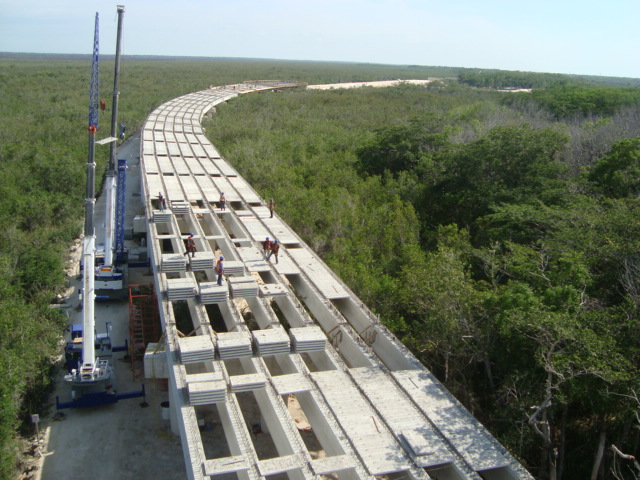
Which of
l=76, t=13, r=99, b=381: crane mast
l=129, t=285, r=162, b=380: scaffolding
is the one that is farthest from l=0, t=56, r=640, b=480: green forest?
l=129, t=285, r=162, b=380: scaffolding

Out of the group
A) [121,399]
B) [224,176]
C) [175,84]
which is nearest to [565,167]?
[224,176]

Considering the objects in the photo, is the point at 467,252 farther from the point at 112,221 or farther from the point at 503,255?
the point at 112,221

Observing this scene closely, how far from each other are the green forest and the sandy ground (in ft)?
2.72

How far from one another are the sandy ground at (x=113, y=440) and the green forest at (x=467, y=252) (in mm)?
829

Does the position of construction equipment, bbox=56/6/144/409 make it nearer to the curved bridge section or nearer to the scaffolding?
the scaffolding

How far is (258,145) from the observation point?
150 feet

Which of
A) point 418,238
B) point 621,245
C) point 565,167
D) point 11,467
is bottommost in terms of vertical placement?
point 11,467

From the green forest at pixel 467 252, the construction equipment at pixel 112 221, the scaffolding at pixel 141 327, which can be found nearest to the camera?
the green forest at pixel 467 252

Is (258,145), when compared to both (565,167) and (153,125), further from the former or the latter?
(565,167)

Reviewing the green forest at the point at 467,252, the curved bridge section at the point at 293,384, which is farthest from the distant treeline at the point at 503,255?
the curved bridge section at the point at 293,384

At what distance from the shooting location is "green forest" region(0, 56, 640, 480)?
1375 centimetres

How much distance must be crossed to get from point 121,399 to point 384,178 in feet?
86.0

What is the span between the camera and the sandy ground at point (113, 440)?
1488cm

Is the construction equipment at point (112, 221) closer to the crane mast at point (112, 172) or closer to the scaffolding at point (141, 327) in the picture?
the crane mast at point (112, 172)
